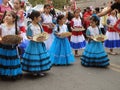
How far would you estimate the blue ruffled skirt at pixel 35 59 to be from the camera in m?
8.02

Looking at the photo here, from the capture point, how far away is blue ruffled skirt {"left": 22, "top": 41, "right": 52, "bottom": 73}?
802 cm

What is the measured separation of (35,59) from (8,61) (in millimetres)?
670

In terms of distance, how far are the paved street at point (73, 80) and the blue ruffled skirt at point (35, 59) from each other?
239mm

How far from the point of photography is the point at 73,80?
7.79 m

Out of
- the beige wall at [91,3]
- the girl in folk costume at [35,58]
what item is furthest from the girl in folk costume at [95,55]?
the beige wall at [91,3]

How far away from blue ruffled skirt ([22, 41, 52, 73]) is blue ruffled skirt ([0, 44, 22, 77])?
358mm

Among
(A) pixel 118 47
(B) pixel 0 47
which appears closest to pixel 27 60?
(B) pixel 0 47

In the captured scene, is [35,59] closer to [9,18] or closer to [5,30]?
[5,30]

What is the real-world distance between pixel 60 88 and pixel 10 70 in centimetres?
137

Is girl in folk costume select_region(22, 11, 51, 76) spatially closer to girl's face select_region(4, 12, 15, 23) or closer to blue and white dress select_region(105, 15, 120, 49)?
girl's face select_region(4, 12, 15, 23)

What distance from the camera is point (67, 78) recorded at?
26.3 ft

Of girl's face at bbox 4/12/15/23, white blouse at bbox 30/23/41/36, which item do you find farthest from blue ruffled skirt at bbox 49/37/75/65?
girl's face at bbox 4/12/15/23

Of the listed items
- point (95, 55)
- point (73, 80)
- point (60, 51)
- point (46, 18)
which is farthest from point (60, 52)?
point (73, 80)

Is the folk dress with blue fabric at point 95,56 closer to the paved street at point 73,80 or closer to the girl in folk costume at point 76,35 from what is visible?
the paved street at point 73,80
